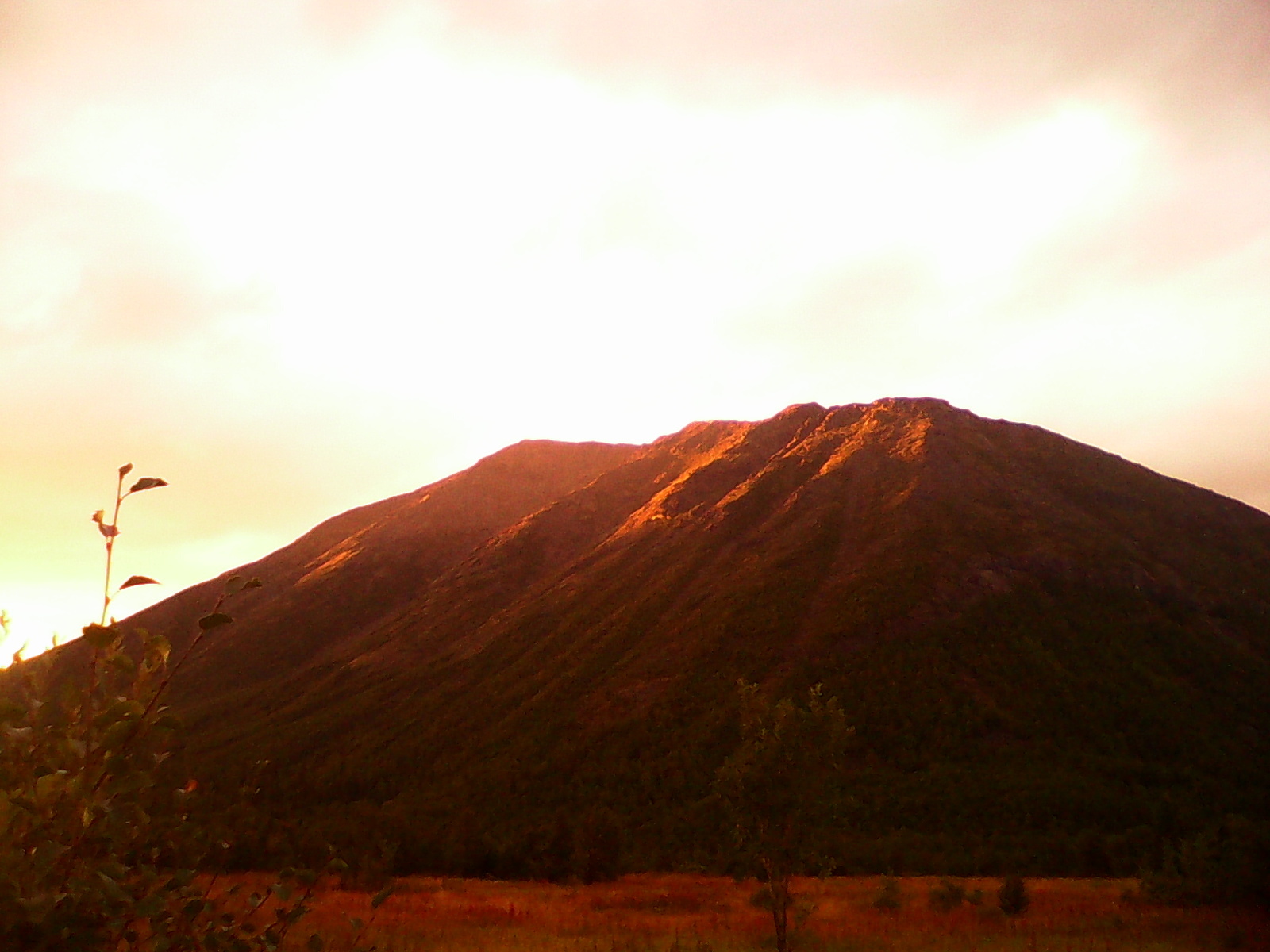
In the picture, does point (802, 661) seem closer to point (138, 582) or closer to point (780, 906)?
point (780, 906)

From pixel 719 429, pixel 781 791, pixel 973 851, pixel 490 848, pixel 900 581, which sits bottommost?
pixel 973 851

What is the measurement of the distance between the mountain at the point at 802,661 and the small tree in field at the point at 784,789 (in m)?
25.6

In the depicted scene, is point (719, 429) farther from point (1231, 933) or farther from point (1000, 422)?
point (1231, 933)

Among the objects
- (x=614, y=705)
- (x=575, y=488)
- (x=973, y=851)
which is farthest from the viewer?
(x=575, y=488)

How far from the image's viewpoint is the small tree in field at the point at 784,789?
2134 centimetres

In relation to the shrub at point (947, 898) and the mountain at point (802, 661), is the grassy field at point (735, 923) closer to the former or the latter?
the shrub at point (947, 898)

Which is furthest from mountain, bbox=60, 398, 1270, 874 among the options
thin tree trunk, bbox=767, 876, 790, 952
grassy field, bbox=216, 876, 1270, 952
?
thin tree trunk, bbox=767, 876, 790, 952

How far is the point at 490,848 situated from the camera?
2056 inches

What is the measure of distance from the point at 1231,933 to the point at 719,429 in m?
178

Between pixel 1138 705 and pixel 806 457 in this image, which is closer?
pixel 1138 705

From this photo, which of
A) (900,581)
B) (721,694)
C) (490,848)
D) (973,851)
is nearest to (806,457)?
(900,581)

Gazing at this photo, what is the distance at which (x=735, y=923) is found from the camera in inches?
1075

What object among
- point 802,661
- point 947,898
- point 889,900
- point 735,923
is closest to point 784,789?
point 735,923

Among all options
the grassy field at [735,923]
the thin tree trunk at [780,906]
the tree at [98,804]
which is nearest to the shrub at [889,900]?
the grassy field at [735,923]
